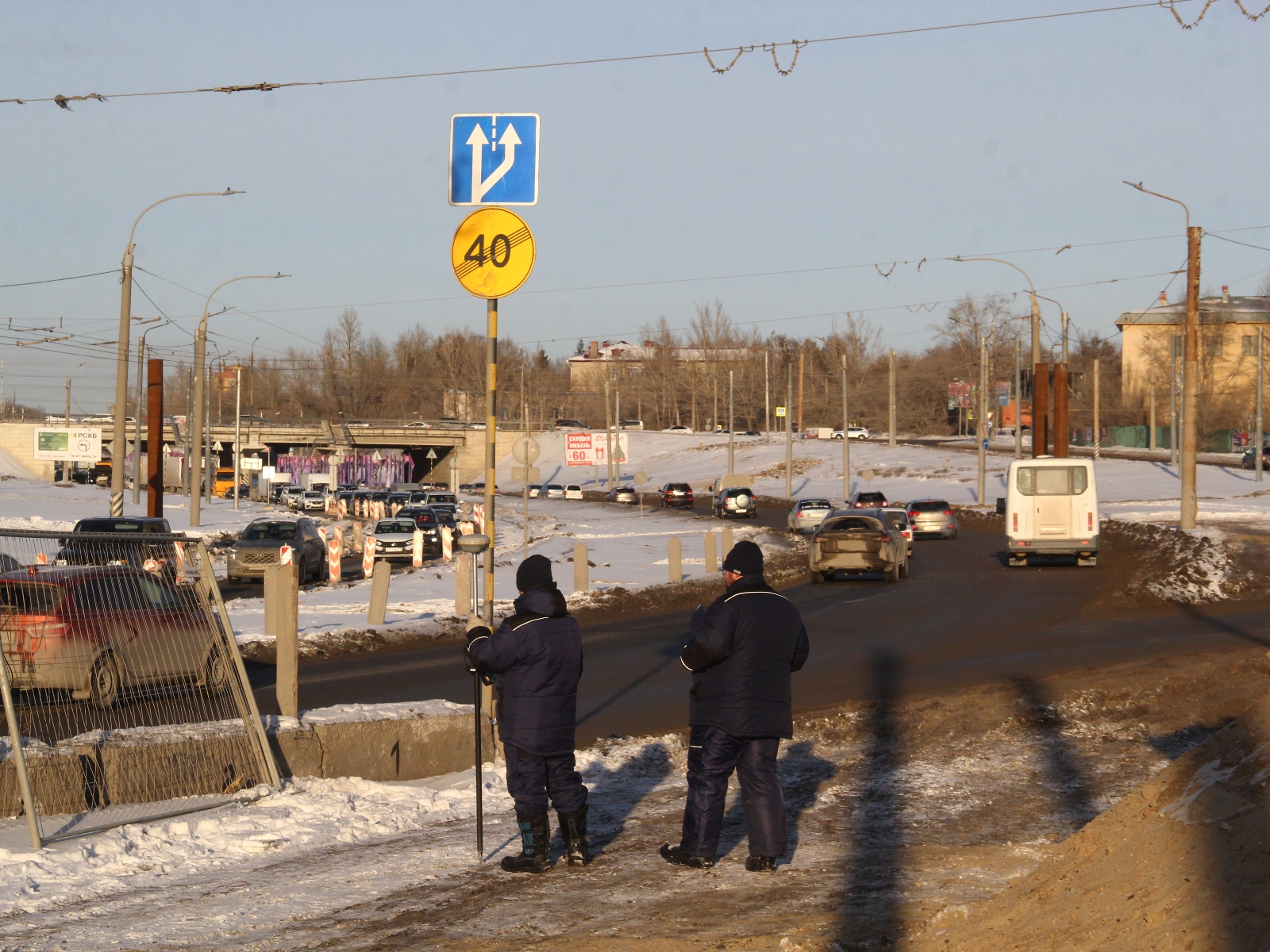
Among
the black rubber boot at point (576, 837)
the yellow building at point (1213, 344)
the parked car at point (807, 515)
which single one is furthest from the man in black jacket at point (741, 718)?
the yellow building at point (1213, 344)

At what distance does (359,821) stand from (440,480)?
115m

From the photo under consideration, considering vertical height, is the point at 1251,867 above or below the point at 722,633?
below

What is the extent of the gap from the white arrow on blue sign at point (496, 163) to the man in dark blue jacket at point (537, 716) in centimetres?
354

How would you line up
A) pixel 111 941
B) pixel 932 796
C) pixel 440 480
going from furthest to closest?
pixel 440 480 → pixel 932 796 → pixel 111 941

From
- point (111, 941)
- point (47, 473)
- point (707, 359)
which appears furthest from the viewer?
point (707, 359)

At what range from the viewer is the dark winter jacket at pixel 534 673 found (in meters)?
6.81

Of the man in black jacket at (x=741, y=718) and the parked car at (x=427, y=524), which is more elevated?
the man in black jacket at (x=741, y=718)

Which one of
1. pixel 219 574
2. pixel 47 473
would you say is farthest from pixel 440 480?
pixel 219 574

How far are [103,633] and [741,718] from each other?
417 centimetres

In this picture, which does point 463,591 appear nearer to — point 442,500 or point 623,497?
→ point 442,500

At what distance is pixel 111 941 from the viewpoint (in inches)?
219

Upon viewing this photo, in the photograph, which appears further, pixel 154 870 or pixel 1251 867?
pixel 154 870

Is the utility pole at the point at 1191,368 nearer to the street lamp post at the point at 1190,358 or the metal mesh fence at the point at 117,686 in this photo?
the street lamp post at the point at 1190,358

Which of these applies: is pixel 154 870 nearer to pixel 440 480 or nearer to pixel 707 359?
pixel 440 480
